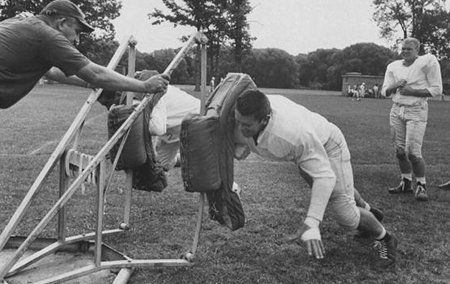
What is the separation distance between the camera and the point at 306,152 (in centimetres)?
438

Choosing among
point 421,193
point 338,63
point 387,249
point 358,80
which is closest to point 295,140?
point 387,249

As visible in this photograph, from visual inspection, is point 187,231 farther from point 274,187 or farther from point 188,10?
point 188,10

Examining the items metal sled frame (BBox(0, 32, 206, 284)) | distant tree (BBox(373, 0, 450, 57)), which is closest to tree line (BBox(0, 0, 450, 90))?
distant tree (BBox(373, 0, 450, 57))

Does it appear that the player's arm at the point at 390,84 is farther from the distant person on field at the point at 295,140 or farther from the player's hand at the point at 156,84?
the player's hand at the point at 156,84

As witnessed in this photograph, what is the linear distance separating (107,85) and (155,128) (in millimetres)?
1372

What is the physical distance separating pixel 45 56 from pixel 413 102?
550 cm

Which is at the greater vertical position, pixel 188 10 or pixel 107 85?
pixel 188 10

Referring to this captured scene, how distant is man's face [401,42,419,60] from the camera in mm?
8070

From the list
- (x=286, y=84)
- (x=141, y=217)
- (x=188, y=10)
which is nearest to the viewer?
(x=141, y=217)

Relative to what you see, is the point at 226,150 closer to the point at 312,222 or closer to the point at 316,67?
the point at 312,222

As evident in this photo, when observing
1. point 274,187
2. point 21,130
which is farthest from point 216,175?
point 21,130

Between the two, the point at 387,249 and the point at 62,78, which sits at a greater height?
the point at 62,78

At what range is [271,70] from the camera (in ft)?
285

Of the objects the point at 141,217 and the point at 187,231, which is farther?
the point at 141,217
